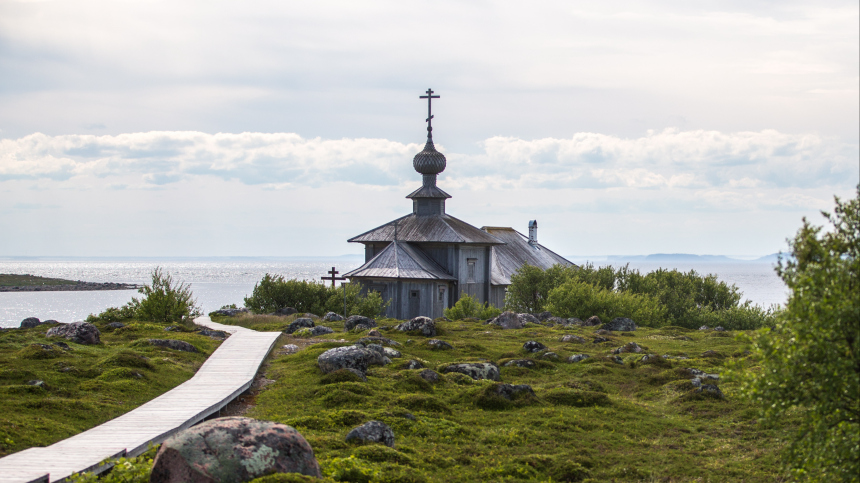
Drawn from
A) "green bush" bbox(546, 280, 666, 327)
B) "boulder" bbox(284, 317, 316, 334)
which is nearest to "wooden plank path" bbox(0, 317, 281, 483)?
"boulder" bbox(284, 317, 316, 334)

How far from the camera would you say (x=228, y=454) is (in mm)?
10648

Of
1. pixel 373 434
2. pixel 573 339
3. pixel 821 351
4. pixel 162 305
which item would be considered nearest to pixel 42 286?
pixel 162 305

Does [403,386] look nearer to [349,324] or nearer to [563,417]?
[563,417]

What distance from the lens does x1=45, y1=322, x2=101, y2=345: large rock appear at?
2738cm

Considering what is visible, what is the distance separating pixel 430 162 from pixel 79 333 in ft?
110

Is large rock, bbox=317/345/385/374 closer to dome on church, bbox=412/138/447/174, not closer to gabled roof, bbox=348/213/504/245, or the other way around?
gabled roof, bbox=348/213/504/245

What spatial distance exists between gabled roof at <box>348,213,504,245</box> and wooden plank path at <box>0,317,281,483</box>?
2839 cm

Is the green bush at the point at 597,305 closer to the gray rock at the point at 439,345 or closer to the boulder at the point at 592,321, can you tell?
the boulder at the point at 592,321

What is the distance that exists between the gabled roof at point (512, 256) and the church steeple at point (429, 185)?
19.4 feet

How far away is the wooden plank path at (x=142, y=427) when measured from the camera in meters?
12.4

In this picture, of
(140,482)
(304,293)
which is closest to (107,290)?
(304,293)

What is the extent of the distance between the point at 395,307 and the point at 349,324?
47.3 feet

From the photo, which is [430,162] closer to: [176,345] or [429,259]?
[429,259]

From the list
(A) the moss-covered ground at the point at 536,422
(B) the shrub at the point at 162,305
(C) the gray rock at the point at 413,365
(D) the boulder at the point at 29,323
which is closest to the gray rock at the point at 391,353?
(A) the moss-covered ground at the point at 536,422
